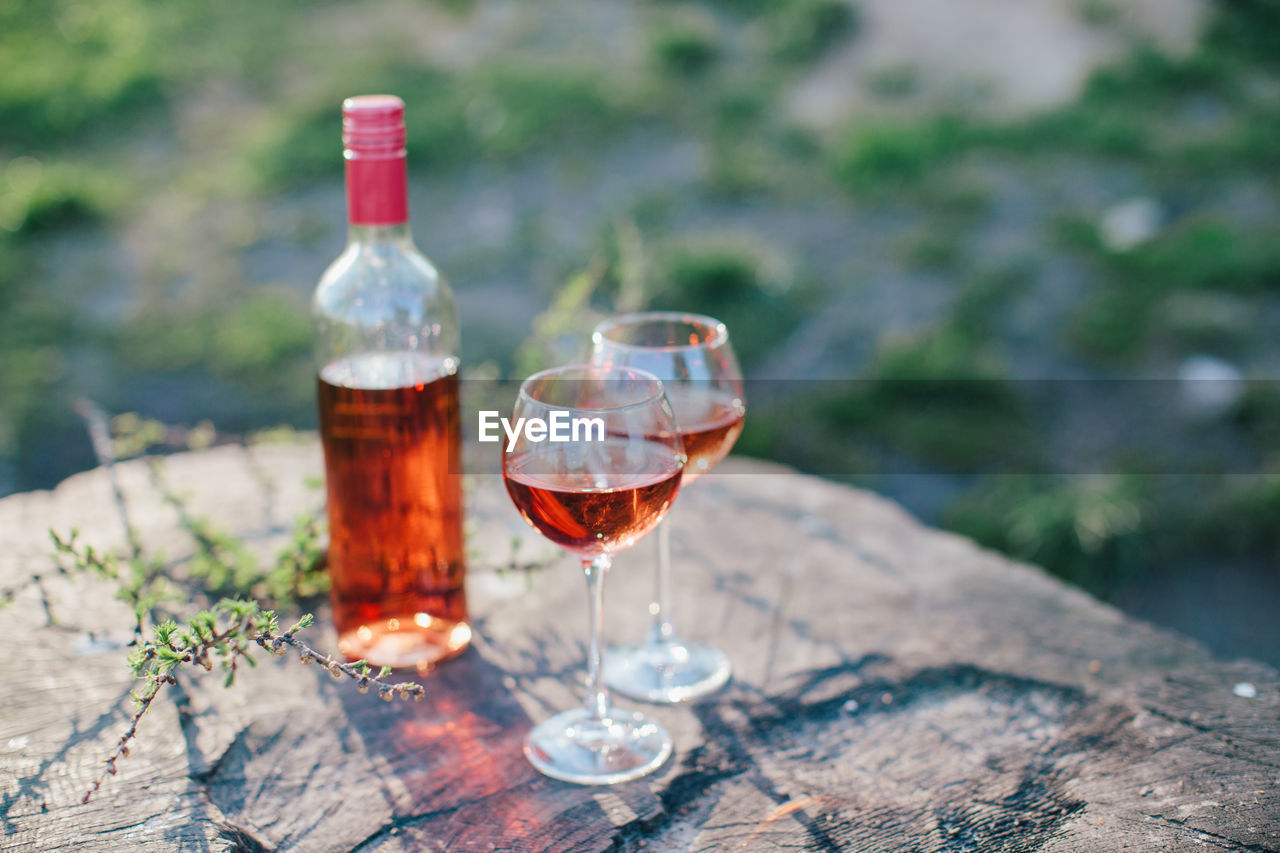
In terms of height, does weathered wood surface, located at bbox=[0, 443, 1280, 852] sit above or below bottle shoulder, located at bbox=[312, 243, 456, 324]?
below

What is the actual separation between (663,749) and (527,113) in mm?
5869

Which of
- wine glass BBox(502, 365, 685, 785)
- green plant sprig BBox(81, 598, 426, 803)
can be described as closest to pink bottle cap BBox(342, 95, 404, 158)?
wine glass BBox(502, 365, 685, 785)

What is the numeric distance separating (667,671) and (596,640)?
0.27m

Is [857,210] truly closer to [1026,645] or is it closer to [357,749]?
[1026,645]

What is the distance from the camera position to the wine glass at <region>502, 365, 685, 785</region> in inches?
54.1

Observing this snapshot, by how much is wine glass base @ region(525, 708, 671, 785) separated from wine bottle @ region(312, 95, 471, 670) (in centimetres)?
28

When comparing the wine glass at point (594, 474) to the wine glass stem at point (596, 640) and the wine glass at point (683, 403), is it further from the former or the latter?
the wine glass at point (683, 403)

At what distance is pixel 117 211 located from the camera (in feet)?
21.1

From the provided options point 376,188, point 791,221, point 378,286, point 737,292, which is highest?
point 376,188

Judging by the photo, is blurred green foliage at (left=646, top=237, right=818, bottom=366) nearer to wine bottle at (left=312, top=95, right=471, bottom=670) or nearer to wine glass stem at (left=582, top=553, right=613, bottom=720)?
wine bottle at (left=312, top=95, right=471, bottom=670)

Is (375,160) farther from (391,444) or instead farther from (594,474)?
(594,474)

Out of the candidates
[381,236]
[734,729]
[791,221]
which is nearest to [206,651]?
[381,236]

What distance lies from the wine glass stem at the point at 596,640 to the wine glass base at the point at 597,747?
2 centimetres

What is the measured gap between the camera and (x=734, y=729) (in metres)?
1.63
